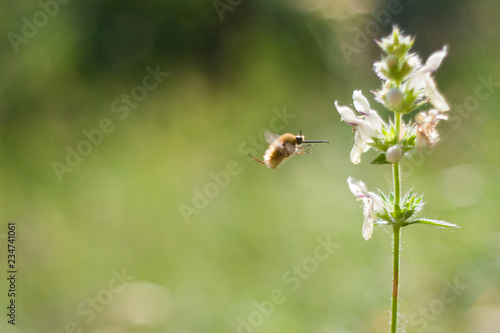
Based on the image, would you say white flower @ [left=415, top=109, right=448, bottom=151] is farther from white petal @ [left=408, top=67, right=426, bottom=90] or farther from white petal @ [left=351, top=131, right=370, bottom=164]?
white petal @ [left=351, top=131, right=370, bottom=164]

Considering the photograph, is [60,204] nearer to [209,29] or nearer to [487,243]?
[487,243]

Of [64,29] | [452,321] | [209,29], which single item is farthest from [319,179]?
[64,29]

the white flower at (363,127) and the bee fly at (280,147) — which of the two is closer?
the white flower at (363,127)

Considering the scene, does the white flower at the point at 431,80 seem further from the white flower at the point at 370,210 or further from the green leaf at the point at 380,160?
the white flower at the point at 370,210

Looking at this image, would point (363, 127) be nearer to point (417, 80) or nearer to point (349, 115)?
point (349, 115)

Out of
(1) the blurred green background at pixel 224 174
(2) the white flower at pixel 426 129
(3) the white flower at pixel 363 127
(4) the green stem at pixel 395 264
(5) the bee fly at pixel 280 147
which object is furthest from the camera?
(1) the blurred green background at pixel 224 174

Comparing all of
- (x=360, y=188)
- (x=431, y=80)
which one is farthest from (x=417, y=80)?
(x=360, y=188)

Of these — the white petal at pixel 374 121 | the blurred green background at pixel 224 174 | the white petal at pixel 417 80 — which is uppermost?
the blurred green background at pixel 224 174

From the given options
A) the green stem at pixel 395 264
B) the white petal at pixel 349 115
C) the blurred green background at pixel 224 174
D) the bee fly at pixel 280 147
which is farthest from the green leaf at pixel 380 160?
the blurred green background at pixel 224 174
